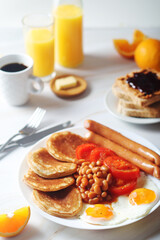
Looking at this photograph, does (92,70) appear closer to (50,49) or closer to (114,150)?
(50,49)

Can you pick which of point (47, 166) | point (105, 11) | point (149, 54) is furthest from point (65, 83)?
point (105, 11)

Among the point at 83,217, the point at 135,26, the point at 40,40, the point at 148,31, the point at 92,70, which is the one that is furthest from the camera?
the point at 135,26

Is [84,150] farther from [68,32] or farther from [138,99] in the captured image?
[68,32]

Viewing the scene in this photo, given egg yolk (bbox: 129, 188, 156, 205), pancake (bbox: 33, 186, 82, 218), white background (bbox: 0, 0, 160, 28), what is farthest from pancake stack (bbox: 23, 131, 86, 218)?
white background (bbox: 0, 0, 160, 28)

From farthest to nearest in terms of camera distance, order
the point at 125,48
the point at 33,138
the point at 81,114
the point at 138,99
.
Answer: the point at 125,48, the point at 81,114, the point at 138,99, the point at 33,138

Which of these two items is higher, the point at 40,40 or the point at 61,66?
the point at 40,40

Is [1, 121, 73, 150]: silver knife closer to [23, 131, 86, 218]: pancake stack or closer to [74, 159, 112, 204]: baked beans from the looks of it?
[23, 131, 86, 218]: pancake stack

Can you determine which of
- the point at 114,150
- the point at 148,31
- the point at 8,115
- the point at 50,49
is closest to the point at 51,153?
the point at 114,150
